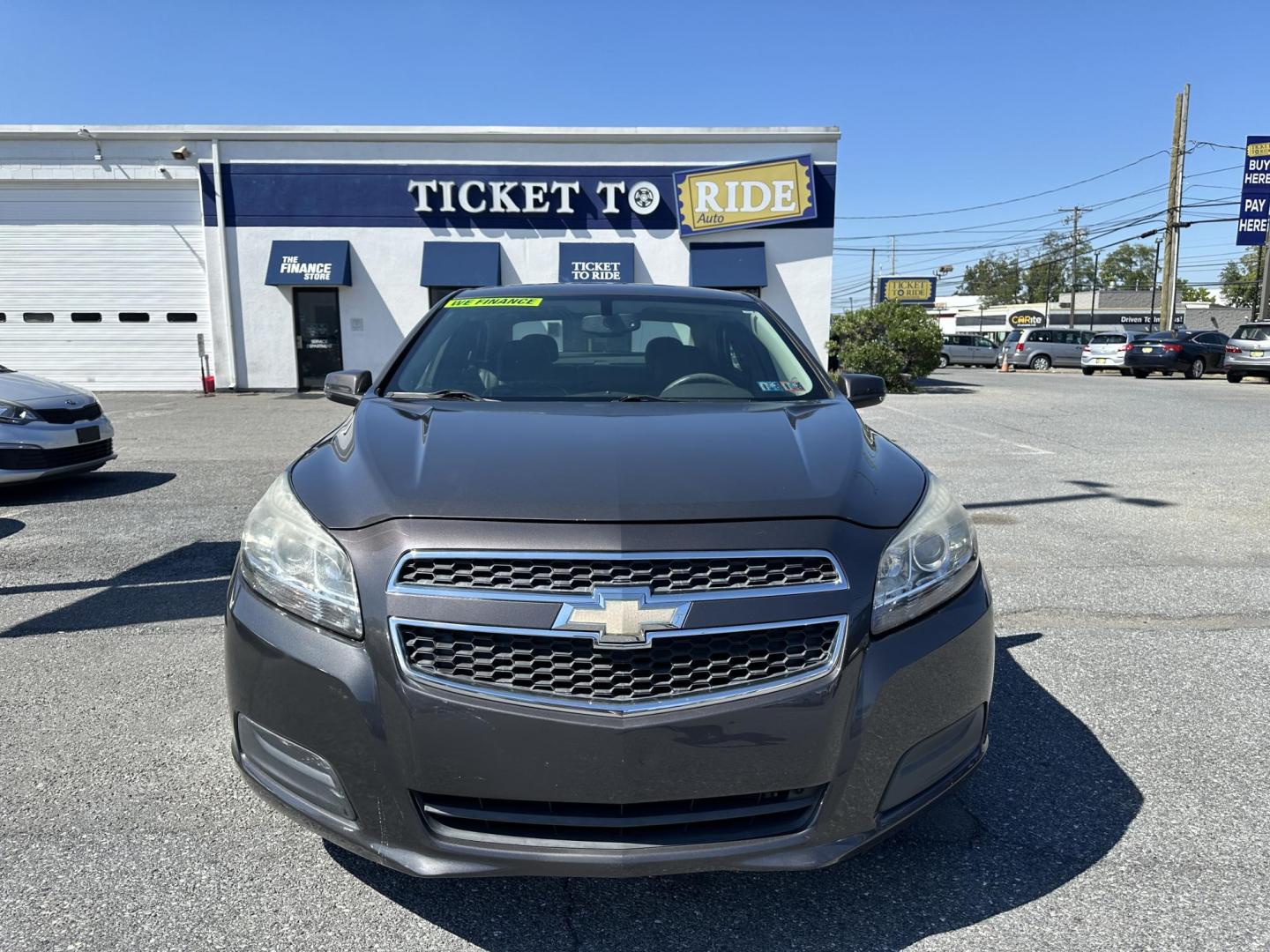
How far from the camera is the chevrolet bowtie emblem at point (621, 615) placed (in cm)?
186

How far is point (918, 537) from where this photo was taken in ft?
7.23

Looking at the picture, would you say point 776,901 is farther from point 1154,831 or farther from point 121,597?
point 121,597

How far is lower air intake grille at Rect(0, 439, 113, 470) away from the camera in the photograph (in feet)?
23.7

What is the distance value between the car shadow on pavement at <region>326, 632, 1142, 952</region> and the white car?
21.0 ft

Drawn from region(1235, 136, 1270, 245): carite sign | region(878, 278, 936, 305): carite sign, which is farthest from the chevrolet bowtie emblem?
region(878, 278, 936, 305): carite sign

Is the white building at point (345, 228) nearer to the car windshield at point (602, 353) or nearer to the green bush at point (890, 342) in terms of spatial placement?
the green bush at point (890, 342)

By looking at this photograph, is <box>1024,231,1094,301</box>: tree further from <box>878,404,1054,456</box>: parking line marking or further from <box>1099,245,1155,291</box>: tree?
<box>878,404,1054,456</box>: parking line marking

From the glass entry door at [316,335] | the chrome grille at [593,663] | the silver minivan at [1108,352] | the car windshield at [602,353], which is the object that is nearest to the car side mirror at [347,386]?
the car windshield at [602,353]

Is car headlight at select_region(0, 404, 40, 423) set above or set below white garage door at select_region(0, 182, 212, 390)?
below

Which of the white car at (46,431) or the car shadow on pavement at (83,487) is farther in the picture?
the car shadow on pavement at (83,487)

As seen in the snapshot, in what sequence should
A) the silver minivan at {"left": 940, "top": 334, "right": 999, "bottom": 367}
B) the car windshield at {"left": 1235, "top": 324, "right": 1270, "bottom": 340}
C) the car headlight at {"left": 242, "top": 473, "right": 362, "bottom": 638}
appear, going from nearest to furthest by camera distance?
the car headlight at {"left": 242, "top": 473, "right": 362, "bottom": 638} < the car windshield at {"left": 1235, "top": 324, "right": 1270, "bottom": 340} < the silver minivan at {"left": 940, "top": 334, "right": 999, "bottom": 367}

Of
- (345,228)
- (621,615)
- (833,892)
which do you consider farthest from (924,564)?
(345,228)

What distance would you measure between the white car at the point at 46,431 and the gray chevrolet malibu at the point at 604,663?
633 cm

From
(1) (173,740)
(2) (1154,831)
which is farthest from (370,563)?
(2) (1154,831)
